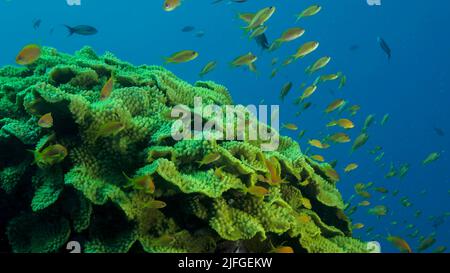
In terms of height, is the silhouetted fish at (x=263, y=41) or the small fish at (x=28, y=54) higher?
the silhouetted fish at (x=263, y=41)

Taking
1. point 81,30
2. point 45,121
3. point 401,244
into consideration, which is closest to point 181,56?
point 45,121

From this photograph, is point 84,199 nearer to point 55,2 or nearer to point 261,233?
point 261,233

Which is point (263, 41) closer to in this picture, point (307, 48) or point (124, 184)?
point (307, 48)

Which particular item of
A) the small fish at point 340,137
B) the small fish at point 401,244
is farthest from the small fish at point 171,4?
the small fish at point 401,244

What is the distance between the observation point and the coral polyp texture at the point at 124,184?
326 centimetres

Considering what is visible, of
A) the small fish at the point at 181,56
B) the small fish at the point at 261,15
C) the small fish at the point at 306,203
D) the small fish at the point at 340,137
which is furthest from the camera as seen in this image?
the small fish at the point at 340,137

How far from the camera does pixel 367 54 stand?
3031 inches

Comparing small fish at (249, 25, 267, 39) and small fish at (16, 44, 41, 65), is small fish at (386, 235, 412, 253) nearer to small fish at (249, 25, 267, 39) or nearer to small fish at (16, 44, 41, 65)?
small fish at (249, 25, 267, 39)

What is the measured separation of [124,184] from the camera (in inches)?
132

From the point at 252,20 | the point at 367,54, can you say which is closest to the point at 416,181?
the point at 367,54

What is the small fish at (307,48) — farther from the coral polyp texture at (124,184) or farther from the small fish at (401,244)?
the small fish at (401,244)

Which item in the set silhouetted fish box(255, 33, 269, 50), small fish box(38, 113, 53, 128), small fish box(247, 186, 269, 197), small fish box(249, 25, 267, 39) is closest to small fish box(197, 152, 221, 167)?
small fish box(247, 186, 269, 197)

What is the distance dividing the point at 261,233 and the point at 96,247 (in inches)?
56.0

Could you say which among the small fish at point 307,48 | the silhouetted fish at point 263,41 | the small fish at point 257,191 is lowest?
the small fish at point 257,191
